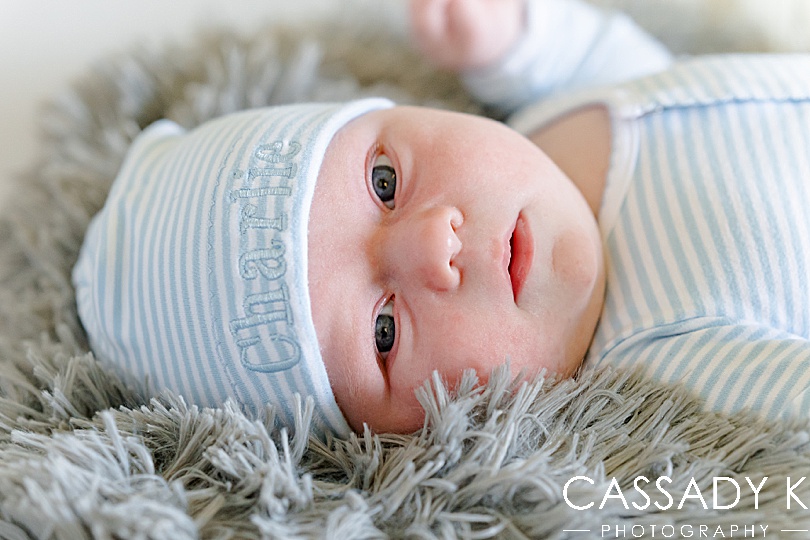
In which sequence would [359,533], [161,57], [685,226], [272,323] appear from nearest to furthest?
[359,533], [272,323], [685,226], [161,57]

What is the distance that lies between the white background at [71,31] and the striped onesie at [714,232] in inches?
28.8

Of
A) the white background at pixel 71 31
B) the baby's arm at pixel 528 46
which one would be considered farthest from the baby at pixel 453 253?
the white background at pixel 71 31

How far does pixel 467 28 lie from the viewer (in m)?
1.25

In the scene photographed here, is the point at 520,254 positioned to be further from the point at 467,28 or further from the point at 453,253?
the point at 467,28

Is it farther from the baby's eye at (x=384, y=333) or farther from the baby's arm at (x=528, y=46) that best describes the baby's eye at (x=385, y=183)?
the baby's arm at (x=528, y=46)

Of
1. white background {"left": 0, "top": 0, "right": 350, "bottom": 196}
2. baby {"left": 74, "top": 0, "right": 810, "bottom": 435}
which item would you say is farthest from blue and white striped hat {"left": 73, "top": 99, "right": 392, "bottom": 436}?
white background {"left": 0, "top": 0, "right": 350, "bottom": 196}

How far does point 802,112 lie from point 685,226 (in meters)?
0.24

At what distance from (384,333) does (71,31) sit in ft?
3.53

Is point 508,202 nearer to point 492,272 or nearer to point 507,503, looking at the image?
point 492,272

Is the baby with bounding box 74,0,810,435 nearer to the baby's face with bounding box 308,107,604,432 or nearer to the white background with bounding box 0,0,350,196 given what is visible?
the baby's face with bounding box 308,107,604,432

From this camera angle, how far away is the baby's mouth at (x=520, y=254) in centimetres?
87

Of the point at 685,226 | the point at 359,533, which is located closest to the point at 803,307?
the point at 685,226

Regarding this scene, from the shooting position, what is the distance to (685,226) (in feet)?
3.09

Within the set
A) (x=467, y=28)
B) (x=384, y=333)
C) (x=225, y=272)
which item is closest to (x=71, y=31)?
(x=467, y=28)
